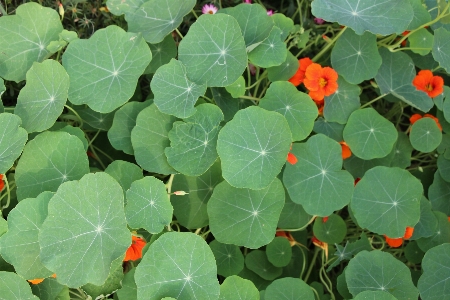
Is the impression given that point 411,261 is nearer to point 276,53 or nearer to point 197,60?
point 276,53

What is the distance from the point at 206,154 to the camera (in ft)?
5.73

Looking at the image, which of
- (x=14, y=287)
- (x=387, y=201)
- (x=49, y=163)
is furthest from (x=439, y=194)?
(x=14, y=287)

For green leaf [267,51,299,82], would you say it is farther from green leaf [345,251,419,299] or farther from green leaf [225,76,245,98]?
green leaf [345,251,419,299]

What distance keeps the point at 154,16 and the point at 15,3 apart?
80 cm

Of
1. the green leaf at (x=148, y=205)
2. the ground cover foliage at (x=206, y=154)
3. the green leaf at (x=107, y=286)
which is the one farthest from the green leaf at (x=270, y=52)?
the green leaf at (x=107, y=286)

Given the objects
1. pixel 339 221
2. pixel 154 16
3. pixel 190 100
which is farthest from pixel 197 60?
pixel 339 221

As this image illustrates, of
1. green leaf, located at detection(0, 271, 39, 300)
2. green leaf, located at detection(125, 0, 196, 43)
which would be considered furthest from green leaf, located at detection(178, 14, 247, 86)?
green leaf, located at detection(0, 271, 39, 300)

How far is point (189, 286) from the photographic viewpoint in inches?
61.8

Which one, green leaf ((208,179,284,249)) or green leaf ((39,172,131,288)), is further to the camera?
green leaf ((208,179,284,249))

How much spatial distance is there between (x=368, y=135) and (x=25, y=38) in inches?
60.4

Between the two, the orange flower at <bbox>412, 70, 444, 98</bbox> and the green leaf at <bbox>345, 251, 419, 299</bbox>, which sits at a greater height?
the orange flower at <bbox>412, 70, 444, 98</bbox>

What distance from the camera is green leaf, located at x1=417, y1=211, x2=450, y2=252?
2.05m

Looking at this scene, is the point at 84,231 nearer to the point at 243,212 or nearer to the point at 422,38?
the point at 243,212

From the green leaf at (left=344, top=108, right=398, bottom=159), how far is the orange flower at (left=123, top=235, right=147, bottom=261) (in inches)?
39.5
